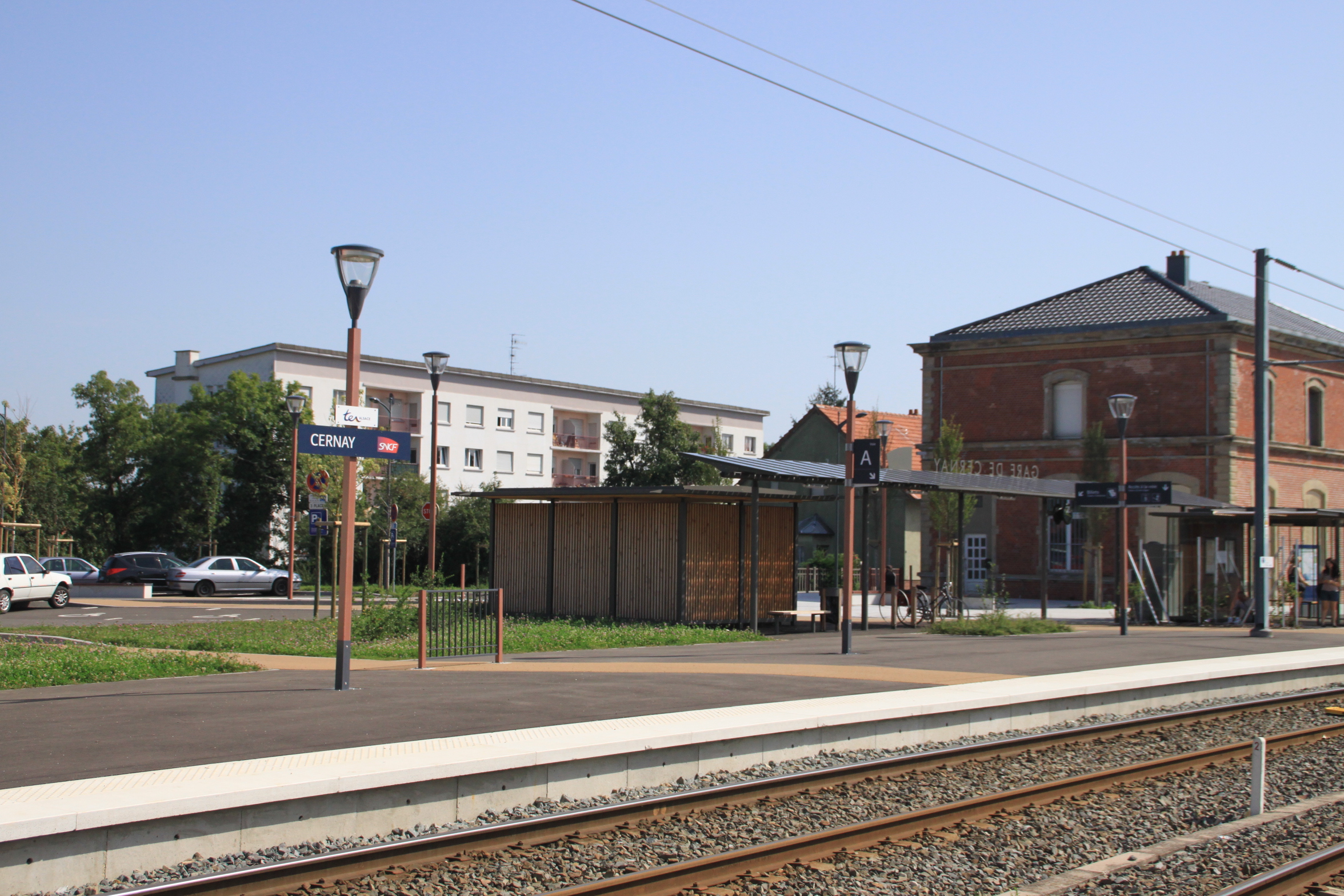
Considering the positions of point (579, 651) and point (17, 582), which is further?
point (17, 582)

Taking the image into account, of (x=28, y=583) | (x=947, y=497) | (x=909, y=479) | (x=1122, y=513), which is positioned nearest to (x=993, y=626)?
(x=909, y=479)

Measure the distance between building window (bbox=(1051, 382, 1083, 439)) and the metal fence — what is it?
107ft

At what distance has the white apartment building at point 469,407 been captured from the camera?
237 ft

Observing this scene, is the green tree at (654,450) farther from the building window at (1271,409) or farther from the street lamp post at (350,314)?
the street lamp post at (350,314)

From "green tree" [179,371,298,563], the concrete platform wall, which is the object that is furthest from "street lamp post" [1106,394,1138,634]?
"green tree" [179,371,298,563]

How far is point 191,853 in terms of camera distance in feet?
23.0

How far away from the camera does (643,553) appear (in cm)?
2370

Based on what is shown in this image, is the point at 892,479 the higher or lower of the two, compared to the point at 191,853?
higher

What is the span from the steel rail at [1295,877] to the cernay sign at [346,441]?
836cm

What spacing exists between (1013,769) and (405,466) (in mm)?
56339

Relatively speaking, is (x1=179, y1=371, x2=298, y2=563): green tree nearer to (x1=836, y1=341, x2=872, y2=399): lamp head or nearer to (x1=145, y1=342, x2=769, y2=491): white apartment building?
(x1=145, y1=342, x2=769, y2=491): white apartment building

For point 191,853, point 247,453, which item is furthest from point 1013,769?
point 247,453

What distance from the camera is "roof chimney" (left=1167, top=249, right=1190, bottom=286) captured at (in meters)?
49.7

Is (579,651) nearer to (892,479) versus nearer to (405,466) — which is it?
(892,479)
